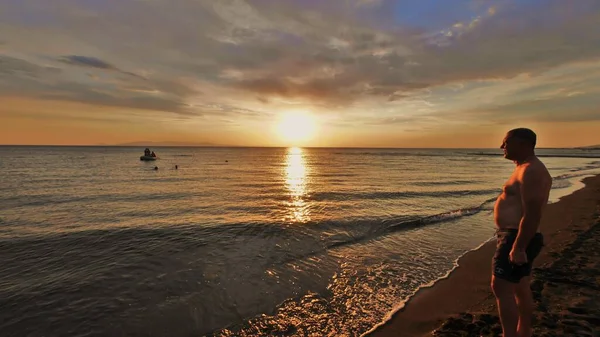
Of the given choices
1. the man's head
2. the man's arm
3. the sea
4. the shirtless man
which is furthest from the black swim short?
the sea

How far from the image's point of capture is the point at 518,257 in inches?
145

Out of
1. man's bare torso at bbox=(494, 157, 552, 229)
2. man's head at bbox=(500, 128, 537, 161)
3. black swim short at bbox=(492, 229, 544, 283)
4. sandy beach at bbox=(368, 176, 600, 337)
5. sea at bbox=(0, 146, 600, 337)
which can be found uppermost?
man's head at bbox=(500, 128, 537, 161)

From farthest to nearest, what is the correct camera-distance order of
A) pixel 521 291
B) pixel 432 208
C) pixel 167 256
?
pixel 432 208 → pixel 167 256 → pixel 521 291

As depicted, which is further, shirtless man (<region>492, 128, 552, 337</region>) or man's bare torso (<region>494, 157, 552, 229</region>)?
man's bare torso (<region>494, 157, 552, 229</region>)

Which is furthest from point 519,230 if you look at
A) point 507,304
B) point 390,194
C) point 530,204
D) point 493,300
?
point 390,194

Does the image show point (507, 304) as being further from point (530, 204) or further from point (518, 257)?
point (530, 204)

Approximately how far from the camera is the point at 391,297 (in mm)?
7004

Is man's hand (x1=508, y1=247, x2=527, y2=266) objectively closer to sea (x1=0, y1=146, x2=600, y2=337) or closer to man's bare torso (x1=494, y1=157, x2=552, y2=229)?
man's bare torso (x1=494, y1=157, x2=552, y2=229)

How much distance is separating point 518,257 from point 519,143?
149 centimetres

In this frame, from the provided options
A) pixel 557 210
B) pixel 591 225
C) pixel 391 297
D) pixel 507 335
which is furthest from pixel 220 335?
pixel 557 210

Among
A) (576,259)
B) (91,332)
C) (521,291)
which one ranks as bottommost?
(91,332)

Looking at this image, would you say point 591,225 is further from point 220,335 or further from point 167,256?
point 167,256

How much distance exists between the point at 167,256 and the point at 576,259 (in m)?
12.4

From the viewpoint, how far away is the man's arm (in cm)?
354
